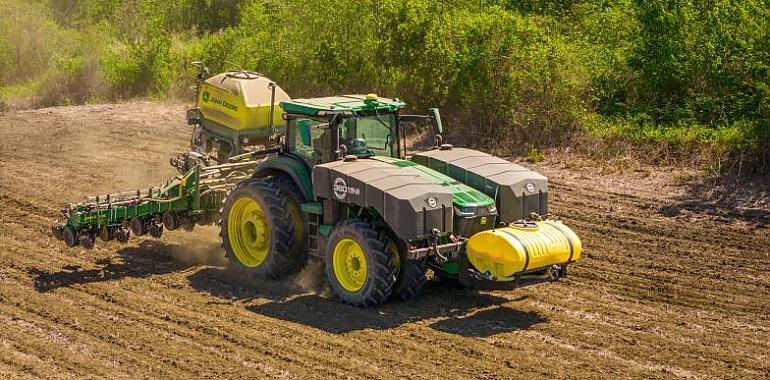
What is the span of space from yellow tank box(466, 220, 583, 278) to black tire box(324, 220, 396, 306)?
90 centimetres

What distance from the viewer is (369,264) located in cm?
1159

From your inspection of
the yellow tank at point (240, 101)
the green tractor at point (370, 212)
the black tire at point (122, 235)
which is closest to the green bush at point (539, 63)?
the yellow tank at point (240, 101)

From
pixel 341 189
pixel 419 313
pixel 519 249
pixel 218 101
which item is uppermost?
pixel 218 101

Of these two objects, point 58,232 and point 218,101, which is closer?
point 58,232

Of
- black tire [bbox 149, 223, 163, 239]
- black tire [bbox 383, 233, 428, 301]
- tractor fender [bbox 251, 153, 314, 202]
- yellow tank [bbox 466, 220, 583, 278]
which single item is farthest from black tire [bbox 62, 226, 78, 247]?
yellow tank [bbox 466, 220, 583, 278]

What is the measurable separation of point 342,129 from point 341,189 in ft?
3.05

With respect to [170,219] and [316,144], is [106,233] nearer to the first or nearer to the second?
[170,219]

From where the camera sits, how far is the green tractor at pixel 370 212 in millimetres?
11414

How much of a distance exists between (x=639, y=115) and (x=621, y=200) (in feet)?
12.7

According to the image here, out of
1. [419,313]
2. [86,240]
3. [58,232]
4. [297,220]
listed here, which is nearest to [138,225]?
[86,240]

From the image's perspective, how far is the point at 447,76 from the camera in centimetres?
2203

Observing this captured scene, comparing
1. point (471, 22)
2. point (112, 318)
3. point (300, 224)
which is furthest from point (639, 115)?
point (112, 318)

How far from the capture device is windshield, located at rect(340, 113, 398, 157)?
1261 centimetres

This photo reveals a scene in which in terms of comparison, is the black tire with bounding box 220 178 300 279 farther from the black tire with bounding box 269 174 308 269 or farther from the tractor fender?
the tractor fender
